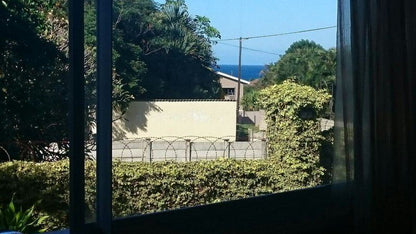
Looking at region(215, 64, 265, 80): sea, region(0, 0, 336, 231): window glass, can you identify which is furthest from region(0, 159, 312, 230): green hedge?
region(215, 64, 265, 80): sea

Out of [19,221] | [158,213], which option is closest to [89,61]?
[158,213]

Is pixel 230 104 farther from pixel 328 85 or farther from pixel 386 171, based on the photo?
pixel 386 171

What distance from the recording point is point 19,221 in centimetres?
290

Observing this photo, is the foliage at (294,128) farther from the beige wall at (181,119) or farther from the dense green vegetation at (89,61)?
the dense green vegetation at (89,61)

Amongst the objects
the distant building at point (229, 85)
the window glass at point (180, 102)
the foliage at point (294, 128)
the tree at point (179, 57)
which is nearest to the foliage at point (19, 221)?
the window glass at point (180, 102)

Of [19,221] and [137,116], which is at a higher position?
[137,116]

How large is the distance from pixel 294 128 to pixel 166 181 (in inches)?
38.4

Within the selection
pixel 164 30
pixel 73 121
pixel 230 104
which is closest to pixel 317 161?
pixel 230 104

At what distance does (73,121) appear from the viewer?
154cm

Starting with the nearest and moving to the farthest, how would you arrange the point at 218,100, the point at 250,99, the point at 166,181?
the point at 218,100
the point at 250,99
the point at 166,181

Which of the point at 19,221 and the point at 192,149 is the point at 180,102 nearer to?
the point at 192,149

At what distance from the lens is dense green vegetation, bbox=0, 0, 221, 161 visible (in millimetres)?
2086

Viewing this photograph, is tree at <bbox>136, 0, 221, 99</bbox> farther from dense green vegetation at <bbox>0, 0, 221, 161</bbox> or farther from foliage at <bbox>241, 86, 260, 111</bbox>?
foliage at <bbox>241, 86, 260, 111</bbox>

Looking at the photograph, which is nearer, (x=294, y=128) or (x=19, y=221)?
(x=19, y=221)
